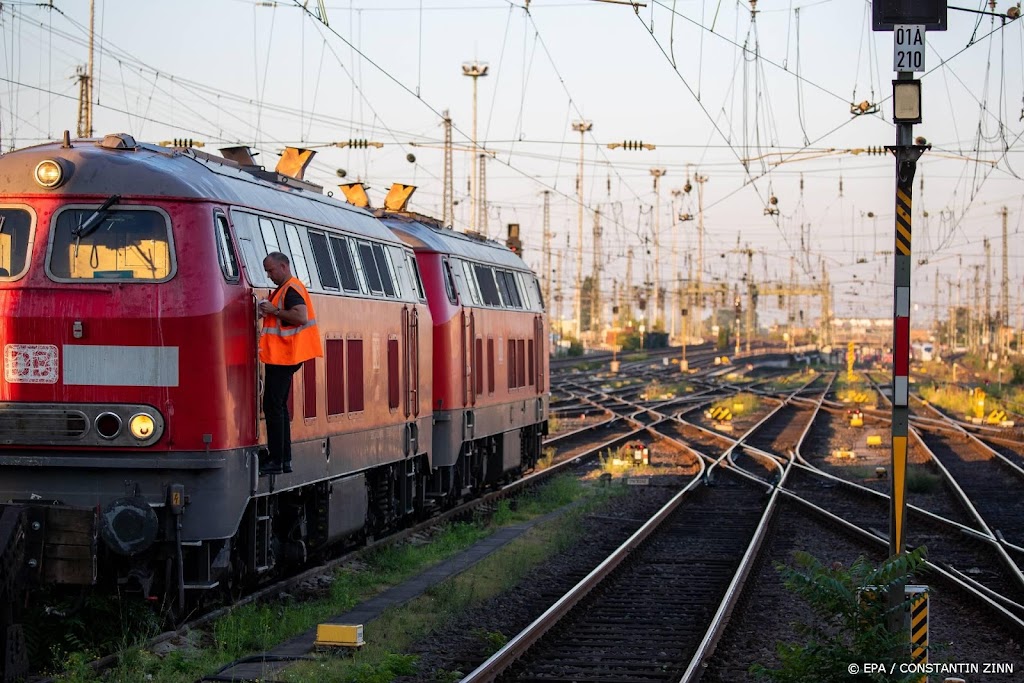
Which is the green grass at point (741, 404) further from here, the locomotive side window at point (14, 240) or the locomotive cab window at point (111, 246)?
the locomotive side window at point (14, 240)

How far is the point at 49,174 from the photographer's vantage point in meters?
10.6

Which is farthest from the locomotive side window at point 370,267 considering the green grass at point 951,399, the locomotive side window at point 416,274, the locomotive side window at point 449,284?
the green grass at point 951,399

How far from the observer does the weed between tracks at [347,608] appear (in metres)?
9.65

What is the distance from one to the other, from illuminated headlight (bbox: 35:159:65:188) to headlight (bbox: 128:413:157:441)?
1902 mm

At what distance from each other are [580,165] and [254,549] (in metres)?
54.9

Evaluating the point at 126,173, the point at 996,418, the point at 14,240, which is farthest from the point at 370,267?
the point at 996,418

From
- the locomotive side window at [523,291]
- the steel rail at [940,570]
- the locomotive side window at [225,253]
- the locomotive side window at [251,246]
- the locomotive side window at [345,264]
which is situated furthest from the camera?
the locomotive side window at [523,291]

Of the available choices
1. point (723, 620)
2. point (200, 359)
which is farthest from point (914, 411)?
point (200, 359)

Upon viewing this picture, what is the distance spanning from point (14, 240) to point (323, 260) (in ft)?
10.9

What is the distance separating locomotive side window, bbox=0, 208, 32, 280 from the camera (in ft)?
34.8

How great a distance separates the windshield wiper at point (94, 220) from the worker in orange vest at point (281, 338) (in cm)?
129

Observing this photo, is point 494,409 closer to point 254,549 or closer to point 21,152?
point 254,549

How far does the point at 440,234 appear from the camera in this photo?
1934cm

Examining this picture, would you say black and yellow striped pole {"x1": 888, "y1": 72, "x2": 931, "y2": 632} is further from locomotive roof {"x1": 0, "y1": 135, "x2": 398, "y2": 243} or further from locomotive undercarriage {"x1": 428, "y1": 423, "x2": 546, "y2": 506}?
locomotive undercarriage {"x1": 428, "y1": 423, "x2": 546, "y2": 506}
